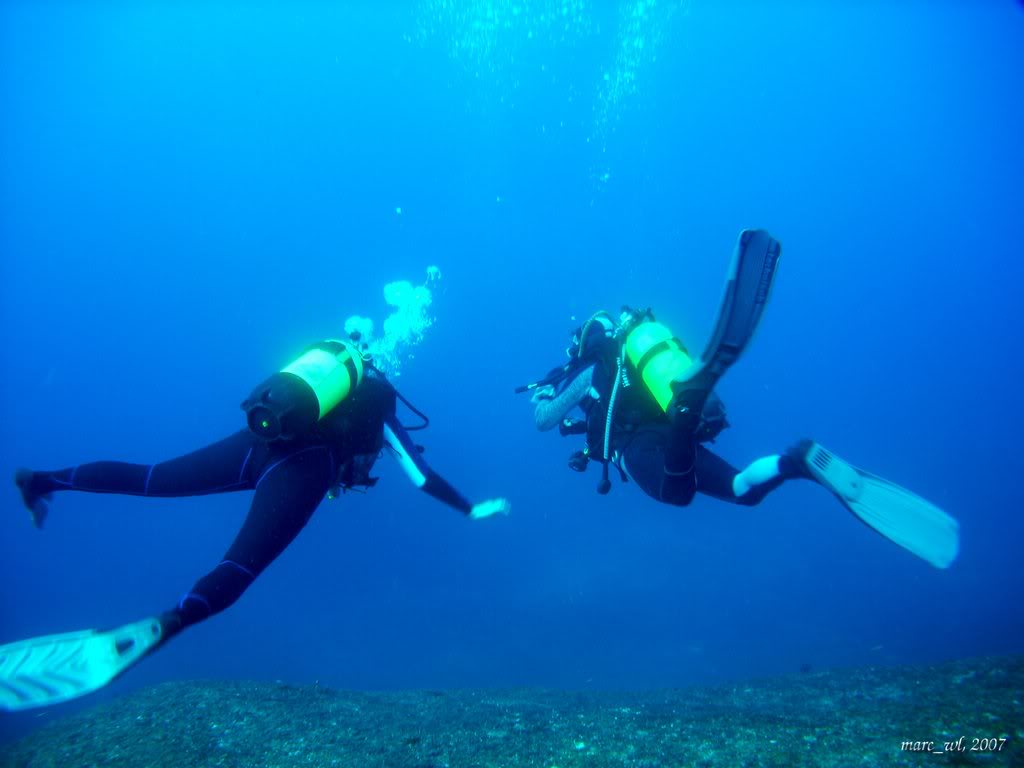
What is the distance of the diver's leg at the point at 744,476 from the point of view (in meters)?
4.09

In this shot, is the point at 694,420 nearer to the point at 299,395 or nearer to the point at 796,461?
the point at 796,461

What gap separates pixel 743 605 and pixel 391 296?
4422cm

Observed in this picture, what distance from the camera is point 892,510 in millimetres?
3791

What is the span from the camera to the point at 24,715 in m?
21.4

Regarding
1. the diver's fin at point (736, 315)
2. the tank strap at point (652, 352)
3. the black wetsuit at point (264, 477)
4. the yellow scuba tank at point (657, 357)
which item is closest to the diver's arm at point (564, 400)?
the yellow scuba tank at point (657, 357)

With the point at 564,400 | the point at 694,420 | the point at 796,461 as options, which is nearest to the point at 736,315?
the point at 694,420

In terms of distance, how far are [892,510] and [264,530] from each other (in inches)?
179

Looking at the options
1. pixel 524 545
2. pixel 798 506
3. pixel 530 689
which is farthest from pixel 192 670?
pixel 798 506

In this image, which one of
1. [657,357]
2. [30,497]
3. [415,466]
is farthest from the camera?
[415,466]

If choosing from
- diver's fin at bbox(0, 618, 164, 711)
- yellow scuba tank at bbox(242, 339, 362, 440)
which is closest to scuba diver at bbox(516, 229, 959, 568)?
yellow scuba tank at bbox(242, 339, 362, 440)

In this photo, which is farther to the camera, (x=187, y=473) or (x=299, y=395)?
(x=187, y=473)

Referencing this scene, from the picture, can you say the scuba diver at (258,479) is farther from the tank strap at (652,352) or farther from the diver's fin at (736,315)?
the diver's fin at (736,315)

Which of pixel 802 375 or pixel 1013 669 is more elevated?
pixel 802 375

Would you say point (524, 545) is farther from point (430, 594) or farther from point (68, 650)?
point (68, 650)
